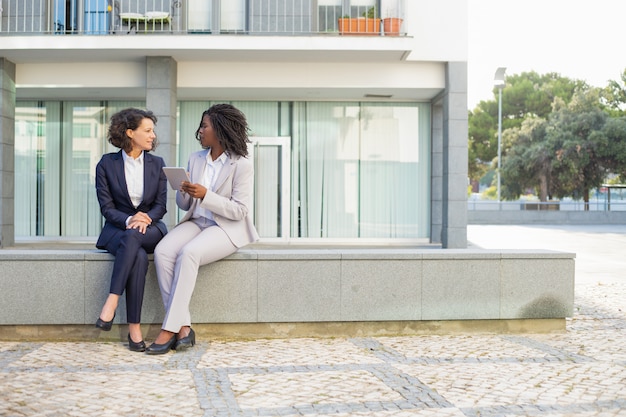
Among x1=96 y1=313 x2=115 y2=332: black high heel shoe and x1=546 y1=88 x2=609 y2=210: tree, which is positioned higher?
x1=546 y1=88 x2=609 y2=210: tree

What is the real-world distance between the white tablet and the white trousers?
462 mm

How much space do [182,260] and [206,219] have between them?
563 millimetres

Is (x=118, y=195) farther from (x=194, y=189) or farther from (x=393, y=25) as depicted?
(x=393, y=25)

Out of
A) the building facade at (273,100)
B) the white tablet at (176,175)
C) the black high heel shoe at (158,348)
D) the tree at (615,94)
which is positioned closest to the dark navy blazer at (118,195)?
the white tablet at (176,175)

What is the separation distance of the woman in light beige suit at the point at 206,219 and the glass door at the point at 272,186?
458 inches

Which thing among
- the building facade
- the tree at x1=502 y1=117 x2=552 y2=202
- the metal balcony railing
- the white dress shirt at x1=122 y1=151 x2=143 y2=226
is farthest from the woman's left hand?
the tree at x1=502 y1=117 x2=552 y2=202

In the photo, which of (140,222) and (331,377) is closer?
(331,377)

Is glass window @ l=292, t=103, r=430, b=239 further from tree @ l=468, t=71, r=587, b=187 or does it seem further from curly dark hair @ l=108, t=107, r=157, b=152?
tree @ l=468, t=71, r=587, b=187

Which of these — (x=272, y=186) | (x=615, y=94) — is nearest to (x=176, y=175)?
(x=272, y=186)

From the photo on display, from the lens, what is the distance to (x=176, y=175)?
6.25 metres

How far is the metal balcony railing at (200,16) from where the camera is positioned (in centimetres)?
1647

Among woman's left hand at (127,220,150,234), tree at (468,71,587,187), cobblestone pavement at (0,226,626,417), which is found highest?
tree at (468,71,587,187)

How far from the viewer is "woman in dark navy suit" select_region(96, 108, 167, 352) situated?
6379mm

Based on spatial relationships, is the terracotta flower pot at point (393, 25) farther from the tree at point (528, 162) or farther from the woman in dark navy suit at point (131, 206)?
the tree at point (528, 162)
